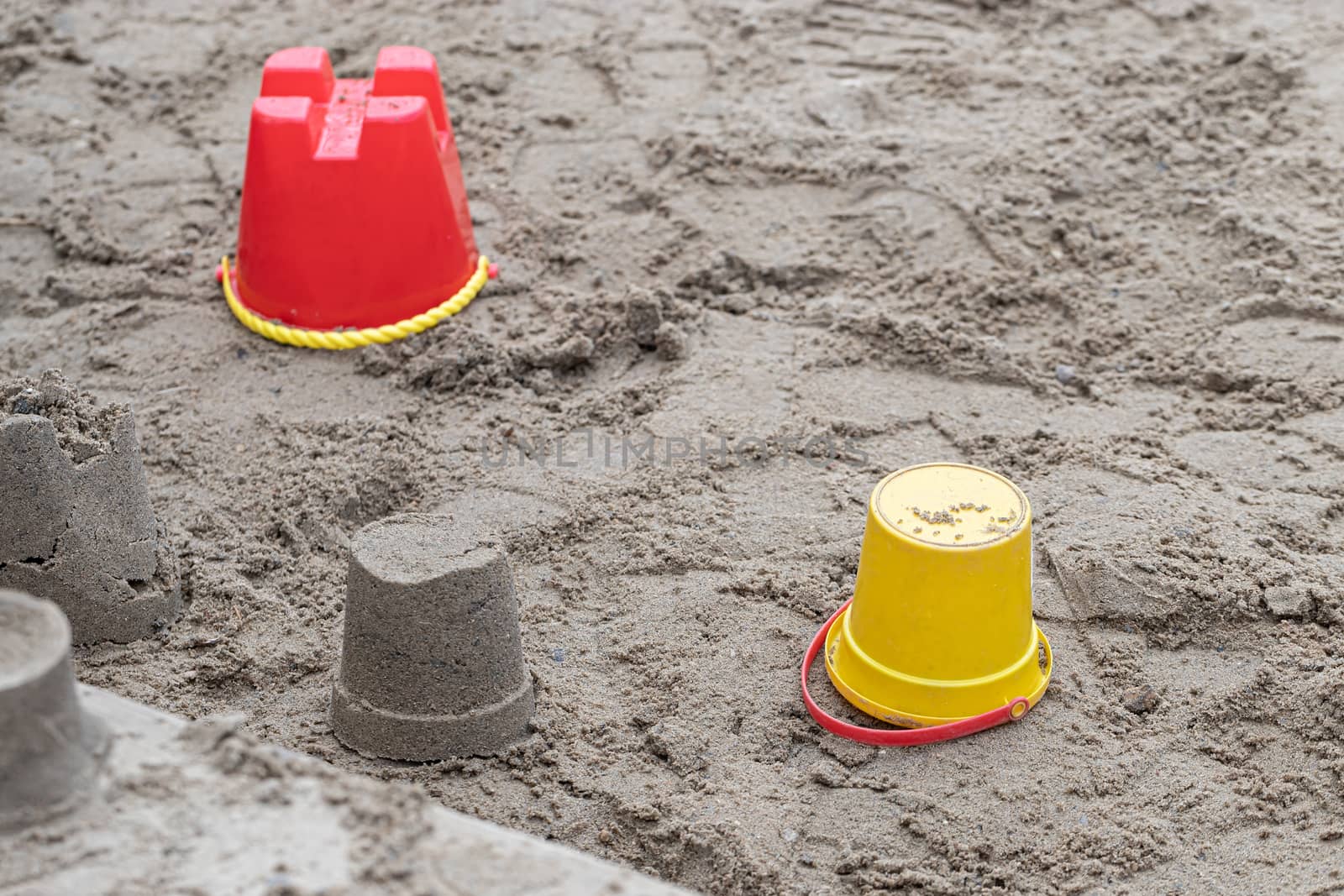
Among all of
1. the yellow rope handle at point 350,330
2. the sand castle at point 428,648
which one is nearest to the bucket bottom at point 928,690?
the sand castle at point 428,648

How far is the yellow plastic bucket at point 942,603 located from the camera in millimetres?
2049

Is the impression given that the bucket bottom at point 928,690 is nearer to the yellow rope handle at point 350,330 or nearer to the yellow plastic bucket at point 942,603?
the yellow plastic bucket at point 942,603

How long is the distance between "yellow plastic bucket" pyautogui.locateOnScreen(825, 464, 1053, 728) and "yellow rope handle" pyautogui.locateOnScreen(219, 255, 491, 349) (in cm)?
136

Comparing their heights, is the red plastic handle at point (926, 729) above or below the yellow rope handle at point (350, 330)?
below

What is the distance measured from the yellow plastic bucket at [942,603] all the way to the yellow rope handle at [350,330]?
1.36m

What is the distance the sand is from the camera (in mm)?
2047

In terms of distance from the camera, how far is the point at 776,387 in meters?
2.92

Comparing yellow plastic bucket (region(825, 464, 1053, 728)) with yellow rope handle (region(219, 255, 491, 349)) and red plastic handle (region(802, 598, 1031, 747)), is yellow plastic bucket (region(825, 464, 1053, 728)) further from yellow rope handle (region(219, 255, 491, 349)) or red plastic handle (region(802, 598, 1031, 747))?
yellow rope handle (region(219, 255, 491, 349))

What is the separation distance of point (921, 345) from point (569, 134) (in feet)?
4.60

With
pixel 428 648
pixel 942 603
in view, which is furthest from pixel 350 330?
pixel 942 603

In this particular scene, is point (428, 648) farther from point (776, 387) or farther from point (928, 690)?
point (776, 387)

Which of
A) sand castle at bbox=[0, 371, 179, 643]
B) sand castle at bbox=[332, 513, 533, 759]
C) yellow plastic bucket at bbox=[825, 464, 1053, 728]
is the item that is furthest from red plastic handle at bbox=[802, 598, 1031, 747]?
sand castle at bbox=[0, 371, 179, 643]

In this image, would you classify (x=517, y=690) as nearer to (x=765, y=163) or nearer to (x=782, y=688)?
(x=782, y=688)

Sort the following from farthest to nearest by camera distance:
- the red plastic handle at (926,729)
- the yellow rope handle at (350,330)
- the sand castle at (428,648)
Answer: the yellow rope handle at (350,330) → the red plastic handle at (926,729) → the sand castle at (428,648)
